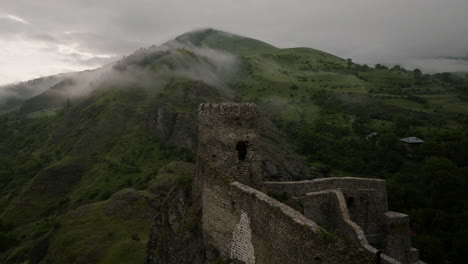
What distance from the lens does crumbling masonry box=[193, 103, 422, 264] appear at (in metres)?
8.84

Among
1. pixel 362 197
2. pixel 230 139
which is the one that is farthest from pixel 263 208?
pixel 362 197

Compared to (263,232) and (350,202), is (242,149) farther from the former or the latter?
(350,202)

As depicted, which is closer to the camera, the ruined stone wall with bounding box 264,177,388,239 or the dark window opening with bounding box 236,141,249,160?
the dark window opening with bounding box 236,141,249,160

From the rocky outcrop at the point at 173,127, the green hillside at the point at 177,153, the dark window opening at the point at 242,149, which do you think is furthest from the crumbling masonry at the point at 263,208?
the rocky outcrop at the point at 173,127

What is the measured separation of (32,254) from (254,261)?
1910 inches

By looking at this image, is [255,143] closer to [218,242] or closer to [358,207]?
[218,242]

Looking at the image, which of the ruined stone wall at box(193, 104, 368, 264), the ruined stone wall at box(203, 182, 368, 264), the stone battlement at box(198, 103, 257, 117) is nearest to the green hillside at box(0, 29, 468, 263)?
the ruined stone wall at box(193, 104, 368, 264)

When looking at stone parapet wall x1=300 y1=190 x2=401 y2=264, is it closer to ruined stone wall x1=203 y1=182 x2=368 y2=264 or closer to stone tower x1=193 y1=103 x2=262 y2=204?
stone tower x1=193 y1=103 x2=262 y2=204

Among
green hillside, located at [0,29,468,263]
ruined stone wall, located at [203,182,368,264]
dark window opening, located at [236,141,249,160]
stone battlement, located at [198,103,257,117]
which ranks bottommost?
green hillside, located at [0,29,468,263]

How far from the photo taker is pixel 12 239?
183ft

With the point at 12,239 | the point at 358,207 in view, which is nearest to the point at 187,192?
the point at 358,207

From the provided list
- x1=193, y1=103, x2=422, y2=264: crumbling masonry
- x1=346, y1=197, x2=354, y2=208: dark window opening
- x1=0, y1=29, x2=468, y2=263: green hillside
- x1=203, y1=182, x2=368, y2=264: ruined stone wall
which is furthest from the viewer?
x1=0, y1=29, x2=468, y2=263: green hillside

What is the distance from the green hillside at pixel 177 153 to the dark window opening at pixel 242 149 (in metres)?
3.78

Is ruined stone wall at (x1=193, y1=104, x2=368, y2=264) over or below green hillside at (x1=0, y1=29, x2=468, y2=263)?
over
